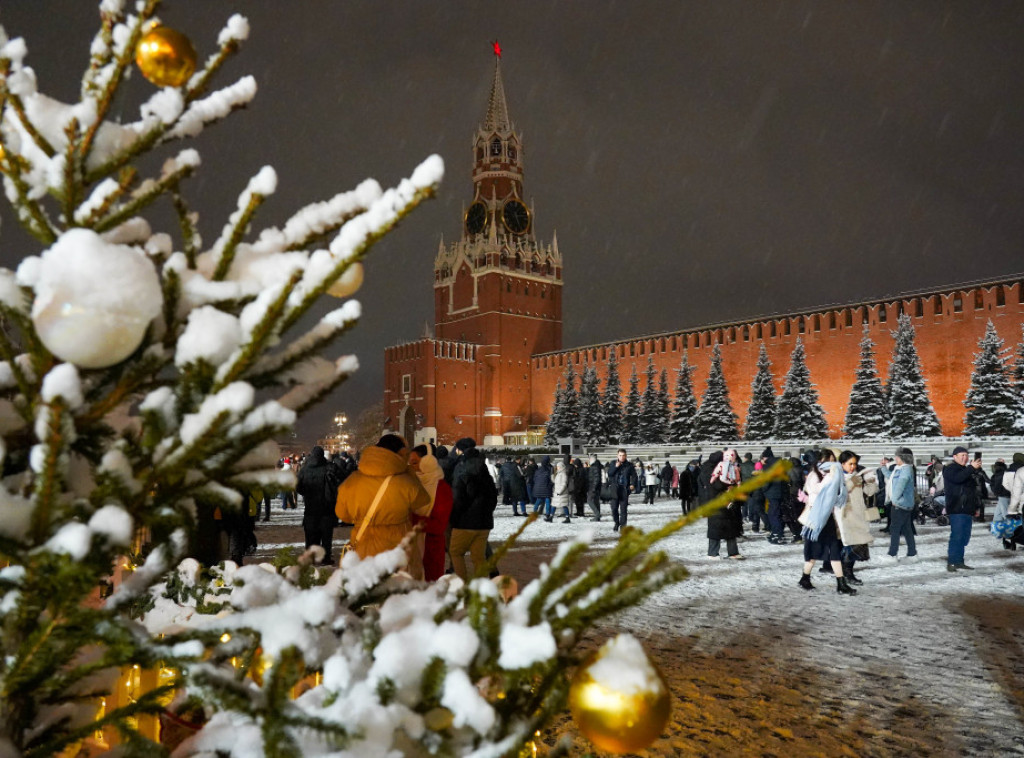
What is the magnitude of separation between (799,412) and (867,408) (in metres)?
2.58

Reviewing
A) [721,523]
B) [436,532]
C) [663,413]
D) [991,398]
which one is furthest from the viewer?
[663,413]

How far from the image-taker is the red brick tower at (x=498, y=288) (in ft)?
169

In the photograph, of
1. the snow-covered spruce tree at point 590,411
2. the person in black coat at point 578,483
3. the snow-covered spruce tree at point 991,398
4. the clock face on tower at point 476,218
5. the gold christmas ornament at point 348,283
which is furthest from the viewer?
the clock face on tower at point 476,218

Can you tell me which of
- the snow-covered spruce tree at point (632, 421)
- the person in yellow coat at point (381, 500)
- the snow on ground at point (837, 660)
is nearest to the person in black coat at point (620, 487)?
the snow on ground at point (837, 660)

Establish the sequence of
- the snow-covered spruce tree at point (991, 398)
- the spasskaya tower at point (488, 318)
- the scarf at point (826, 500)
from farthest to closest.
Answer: the spasskaya tower at point (488, 318) → the snow-covered spruce tree at point (991, 398) → the scarf at point (826, 500)

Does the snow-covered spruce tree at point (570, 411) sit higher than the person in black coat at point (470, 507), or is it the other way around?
the snow-covered spruce tree at point (570, 411)

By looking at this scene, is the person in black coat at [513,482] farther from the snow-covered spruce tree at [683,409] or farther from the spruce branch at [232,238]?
the snow-covered spruce tree at [683,409]

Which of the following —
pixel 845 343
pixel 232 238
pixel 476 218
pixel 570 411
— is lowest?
pixel 232 238

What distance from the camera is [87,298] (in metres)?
0.67

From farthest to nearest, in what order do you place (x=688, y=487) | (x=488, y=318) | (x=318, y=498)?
(x=488, y=318) < (x=688, y=487) < (x=318, y=498)

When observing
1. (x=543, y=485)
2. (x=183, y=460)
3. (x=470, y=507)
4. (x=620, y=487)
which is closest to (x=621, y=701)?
(x=183, y=460)

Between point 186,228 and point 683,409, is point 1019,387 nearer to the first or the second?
point 683,409

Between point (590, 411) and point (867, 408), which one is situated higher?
point (590, 411)

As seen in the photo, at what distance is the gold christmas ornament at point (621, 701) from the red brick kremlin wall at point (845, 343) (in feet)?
114
